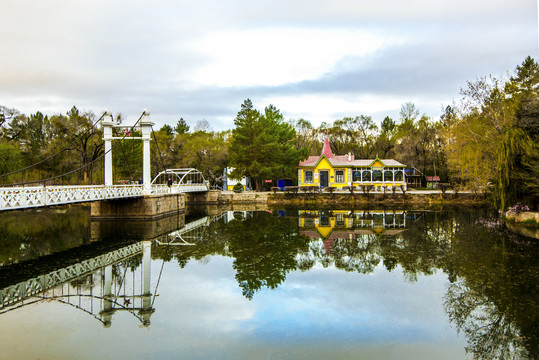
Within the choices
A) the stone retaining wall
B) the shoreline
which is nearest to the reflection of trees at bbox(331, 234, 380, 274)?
the stone retaining wall

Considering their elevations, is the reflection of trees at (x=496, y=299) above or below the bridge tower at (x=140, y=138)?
below

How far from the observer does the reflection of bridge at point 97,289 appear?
970 cm

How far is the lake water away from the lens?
745 centimetres

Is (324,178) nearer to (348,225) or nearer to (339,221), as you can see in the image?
(339,221)

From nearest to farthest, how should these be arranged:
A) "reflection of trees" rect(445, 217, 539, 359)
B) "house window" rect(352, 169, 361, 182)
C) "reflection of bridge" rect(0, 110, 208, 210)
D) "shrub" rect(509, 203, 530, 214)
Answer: "reflection of trees" rect(445, 217, 539, 359) → "reflection of bridge" rect(0, 110, 208, 210) → "shrub" rect(509, 203, 530, 214) → "house window" rect(352, 169, 361, 182)

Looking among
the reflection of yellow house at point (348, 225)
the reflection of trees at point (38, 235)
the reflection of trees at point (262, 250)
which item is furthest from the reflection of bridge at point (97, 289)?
the reflection of yellow house at point (348, 225)

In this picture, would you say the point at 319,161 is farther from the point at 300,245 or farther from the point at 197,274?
the point at 197,274

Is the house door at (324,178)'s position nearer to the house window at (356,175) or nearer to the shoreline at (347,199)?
the house window at (356,175)

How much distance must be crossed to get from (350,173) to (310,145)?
21.1 m

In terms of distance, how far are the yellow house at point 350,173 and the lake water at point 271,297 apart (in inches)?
967

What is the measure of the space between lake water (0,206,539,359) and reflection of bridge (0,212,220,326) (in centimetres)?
5

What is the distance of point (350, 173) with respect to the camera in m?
44.0

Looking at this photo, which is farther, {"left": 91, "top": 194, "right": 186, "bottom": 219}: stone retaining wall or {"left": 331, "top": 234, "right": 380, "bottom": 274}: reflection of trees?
{"left": 91, "top": 194, "right": 186, "bottom": 219}: stone retaining wall

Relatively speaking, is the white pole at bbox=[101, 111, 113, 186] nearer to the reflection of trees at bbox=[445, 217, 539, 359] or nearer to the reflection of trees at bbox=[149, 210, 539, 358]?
the reflection of trees at bbox=[149, 210, 539, 358]
